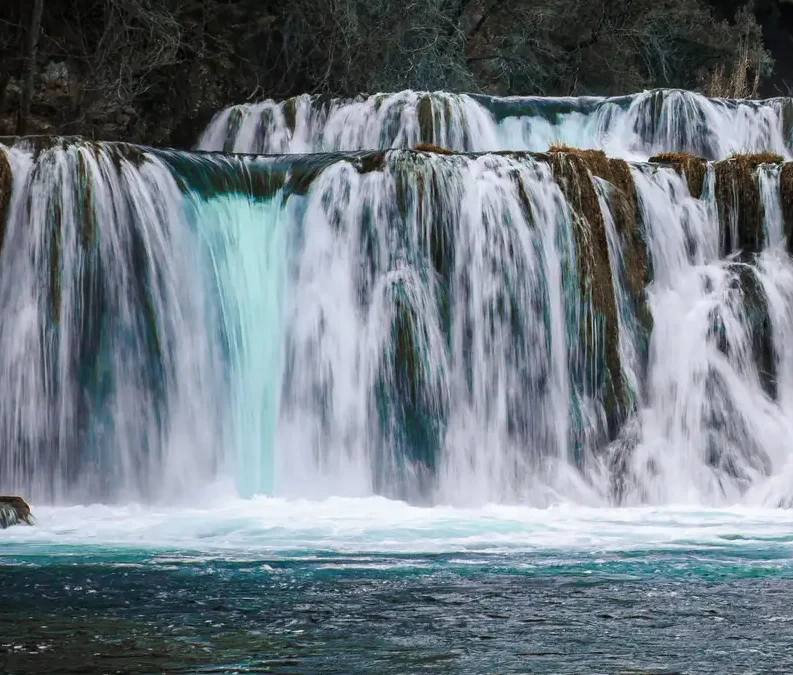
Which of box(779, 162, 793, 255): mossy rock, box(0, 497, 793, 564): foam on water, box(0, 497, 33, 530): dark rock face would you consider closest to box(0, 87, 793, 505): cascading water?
box(779, 162, 793, 255): mossy rock

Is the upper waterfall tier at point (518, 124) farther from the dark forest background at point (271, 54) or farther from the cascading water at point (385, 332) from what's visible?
the cascading water at point (385, 332)

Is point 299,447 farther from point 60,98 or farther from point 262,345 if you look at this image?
point 60,98

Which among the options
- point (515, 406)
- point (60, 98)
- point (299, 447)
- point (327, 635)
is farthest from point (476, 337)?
point (60, 98)

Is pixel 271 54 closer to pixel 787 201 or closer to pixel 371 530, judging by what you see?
pixel 787 201

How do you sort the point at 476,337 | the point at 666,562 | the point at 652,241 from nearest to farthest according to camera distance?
the point at 666,562, the point at 476,337, the point at 652,241

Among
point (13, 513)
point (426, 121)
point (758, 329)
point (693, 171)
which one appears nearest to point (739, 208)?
point (693, 171)

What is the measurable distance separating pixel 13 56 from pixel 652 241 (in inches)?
359

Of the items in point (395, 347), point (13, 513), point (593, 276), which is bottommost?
point (13, 513)

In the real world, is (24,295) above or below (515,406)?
above

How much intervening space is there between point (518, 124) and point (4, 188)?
770cm

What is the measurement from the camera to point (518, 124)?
1773cm

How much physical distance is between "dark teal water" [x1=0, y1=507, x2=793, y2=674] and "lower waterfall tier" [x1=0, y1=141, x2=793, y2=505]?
249cm

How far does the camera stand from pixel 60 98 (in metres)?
18.7

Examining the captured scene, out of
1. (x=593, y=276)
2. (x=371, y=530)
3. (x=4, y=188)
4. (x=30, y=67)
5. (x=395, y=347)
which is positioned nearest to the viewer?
(x=371, y=530)
